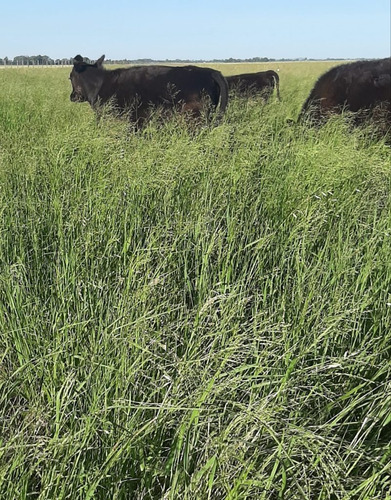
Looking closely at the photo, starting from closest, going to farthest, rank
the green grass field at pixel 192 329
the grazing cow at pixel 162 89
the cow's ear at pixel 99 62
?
1. the green grass field at pixel 192 329
2. the grazing cow at pixel 162 89
3. the cow's ear at pixel 99 62

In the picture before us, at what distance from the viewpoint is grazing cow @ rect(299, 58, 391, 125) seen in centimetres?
584

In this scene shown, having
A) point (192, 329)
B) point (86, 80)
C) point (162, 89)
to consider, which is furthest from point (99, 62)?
point (192, 329)

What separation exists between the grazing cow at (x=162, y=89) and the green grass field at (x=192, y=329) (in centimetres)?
332

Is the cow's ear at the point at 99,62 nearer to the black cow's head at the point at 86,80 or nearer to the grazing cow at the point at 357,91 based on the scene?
the black cow's head at the point at 86,80

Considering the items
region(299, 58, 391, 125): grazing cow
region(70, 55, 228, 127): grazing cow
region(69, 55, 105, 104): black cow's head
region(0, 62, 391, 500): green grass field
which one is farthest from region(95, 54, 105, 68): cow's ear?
region(0, 62, 391, 500): green grass field

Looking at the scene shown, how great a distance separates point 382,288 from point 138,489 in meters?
1.10

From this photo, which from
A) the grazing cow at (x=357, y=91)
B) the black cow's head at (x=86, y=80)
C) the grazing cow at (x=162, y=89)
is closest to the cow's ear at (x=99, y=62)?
the black cow's head at (x=86, y=80)

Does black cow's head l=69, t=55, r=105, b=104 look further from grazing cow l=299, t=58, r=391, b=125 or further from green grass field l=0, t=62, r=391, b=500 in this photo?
green grass field l=0, t=62, r=391, b=500

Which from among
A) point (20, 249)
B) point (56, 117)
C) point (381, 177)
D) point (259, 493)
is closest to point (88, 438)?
point (259, 493)

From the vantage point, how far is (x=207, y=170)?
293 centimetres

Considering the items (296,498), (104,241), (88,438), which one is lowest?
(296,498)

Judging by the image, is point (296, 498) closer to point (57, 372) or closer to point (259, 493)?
point (259, 493)

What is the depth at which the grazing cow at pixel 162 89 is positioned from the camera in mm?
6926

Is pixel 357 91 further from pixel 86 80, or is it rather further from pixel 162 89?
pixel 86 80
